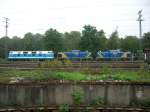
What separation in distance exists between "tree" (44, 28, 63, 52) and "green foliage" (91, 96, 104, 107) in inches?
2063

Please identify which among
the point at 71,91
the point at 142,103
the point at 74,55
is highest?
the point at 74,55

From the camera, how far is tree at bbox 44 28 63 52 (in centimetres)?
6475

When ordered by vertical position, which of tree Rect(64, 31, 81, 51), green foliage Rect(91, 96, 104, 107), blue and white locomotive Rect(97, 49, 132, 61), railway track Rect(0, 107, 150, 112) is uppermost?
tree Rect(64, 31, 81, 51)

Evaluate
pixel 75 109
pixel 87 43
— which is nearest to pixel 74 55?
pixel 87 43

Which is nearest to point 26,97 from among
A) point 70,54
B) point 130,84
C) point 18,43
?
point 130,84

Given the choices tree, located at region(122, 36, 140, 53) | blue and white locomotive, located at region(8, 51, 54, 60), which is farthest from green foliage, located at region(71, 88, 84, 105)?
tree, located at region(122, 36, 140, 53)

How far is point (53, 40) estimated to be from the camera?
6481 cm

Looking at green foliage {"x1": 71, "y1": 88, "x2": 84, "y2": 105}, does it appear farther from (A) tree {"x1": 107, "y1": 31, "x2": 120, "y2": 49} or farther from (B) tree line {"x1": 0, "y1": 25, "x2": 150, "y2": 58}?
(A) tree {"x1": 107, "y1": 31, "x2": 120, "y2": 49}

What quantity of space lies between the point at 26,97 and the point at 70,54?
4347 cm

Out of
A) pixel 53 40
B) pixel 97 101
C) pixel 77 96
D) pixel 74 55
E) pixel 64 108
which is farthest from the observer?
pixel 53 40

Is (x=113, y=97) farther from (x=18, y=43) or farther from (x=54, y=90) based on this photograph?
(x=18, y=43)

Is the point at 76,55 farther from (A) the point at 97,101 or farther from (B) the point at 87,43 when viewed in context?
(A) the point at 97,101

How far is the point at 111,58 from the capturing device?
5525 centimetres

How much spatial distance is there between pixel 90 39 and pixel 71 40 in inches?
1351
